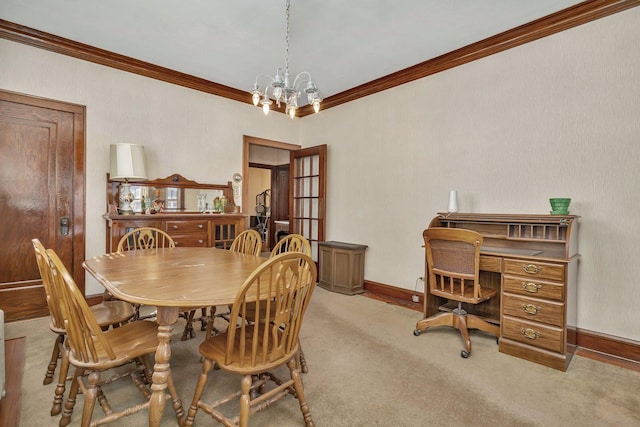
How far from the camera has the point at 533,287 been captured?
7.95 ft

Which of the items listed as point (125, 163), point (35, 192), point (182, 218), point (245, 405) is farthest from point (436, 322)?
point (35, 192)

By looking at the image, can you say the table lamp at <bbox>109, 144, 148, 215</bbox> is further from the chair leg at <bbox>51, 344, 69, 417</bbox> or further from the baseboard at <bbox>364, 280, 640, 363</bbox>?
the baseboard at <bbox>364, 280, 640, 363</bbox>

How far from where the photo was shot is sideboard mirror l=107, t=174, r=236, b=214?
3.69 meters

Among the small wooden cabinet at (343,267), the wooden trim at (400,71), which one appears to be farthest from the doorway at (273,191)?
the small wooden cabinet at (343,267)

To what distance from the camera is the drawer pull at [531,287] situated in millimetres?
2412

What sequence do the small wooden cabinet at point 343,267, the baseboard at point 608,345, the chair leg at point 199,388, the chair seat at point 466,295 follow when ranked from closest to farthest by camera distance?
the chair leg at point 199,388 → the baseboard at point 608,345 → the chair seat at point 466,295 → the small wooden cabinet at point 343,267

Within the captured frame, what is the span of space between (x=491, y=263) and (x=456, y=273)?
0.99 feet

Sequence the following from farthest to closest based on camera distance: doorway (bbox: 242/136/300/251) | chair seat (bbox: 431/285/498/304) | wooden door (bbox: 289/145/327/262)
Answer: doorway (bbox: 242/136/300/251)
wooden door (bbox: 289/145/327/262)
chair seat (bbox: 431/285/498/304)

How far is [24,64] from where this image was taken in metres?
3.11

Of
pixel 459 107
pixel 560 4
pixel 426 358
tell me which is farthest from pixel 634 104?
→ pixel 426 358

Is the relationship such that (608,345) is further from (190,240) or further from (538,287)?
(190,240)

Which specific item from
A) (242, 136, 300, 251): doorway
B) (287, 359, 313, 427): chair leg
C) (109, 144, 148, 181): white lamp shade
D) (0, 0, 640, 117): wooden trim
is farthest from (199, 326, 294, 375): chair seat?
(242, 136, 300, 251): doorway

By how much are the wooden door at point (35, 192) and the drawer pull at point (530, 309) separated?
4312 millimetres

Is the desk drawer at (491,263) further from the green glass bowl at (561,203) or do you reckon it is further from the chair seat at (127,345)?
the chair seat at (127,345)
